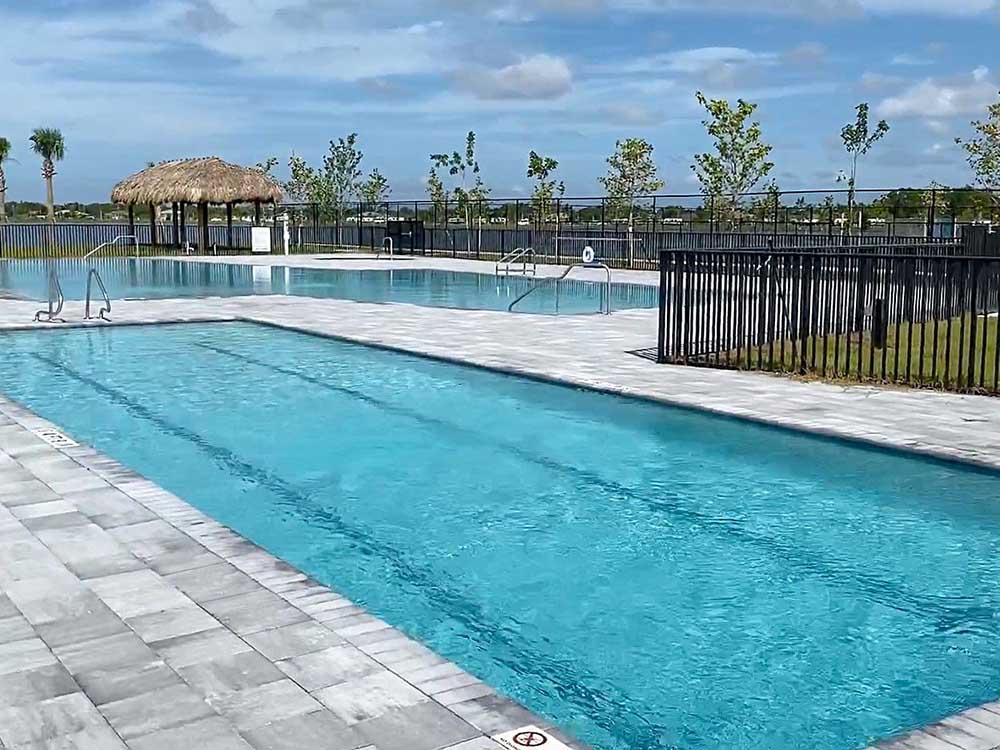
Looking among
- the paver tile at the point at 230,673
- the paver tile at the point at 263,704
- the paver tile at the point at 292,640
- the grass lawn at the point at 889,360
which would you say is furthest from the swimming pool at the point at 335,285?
the paver tile at the point at 263,704

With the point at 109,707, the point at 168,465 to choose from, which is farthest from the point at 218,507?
the point at 109,707

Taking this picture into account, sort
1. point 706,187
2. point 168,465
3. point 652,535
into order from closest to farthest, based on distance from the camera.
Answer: point 652,535
point 168,465
point 706,187

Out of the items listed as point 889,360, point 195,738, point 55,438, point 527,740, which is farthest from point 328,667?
point 889,360

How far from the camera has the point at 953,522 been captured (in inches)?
255

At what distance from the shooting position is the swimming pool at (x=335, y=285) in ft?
68.0

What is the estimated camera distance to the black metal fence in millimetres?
A: 10750

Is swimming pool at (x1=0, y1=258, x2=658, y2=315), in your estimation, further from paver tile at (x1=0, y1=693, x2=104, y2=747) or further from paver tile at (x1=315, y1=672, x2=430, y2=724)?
paver tile at (x1=0, y1=693, x2=104, y2=747)

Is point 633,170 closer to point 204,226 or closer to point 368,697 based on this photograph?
point 204,226

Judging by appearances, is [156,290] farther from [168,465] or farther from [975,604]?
[975,604]

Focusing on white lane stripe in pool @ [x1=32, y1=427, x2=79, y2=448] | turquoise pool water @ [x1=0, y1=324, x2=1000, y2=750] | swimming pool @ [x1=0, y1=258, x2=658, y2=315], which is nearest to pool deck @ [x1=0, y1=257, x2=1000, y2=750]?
white lane stripe in pool @ [x1=32, y1=427, x2=79, y2=448]

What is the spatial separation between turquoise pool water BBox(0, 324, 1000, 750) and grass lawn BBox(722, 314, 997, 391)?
2213mm

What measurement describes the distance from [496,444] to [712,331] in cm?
428

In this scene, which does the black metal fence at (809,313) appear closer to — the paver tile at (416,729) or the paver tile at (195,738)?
the paver tile at (416,729)

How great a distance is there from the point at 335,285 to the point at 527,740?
22123 millimetres
